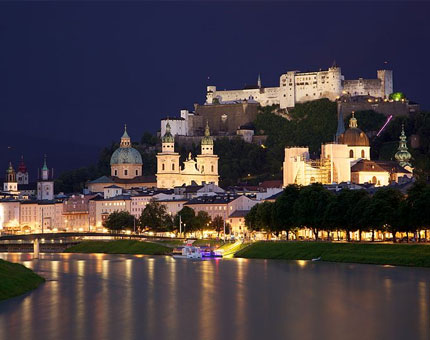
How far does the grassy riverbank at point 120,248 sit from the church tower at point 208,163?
33368mm

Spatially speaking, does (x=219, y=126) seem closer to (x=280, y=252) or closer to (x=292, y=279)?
(x=280, y=252)

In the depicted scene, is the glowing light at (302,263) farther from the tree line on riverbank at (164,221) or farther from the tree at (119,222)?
the tree at (119,222)

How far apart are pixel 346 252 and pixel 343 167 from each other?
41.8m

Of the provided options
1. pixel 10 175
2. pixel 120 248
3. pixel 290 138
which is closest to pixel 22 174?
pixel 10 175

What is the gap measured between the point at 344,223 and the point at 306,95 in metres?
61.6

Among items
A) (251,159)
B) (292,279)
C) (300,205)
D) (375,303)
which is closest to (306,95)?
(251,159)

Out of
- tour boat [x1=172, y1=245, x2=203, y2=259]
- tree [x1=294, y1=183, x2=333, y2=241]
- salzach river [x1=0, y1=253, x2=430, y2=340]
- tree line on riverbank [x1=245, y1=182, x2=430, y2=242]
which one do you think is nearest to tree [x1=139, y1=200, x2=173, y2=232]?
tree line on riverbank [x1=245, y1=182, x2=430, y2=242]

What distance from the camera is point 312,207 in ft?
224

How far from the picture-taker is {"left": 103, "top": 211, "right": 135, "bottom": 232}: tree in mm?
98375

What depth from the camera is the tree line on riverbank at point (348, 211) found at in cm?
5930

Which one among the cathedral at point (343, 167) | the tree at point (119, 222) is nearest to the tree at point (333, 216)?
the cathedral at point (343, 167)

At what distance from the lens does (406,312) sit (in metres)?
37.8

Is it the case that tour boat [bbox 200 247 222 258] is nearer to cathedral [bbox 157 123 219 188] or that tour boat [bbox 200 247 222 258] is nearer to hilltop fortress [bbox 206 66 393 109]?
cathedral [bbox 157 123 219 188]

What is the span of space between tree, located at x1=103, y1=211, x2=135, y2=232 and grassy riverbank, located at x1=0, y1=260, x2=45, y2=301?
44.2 m
